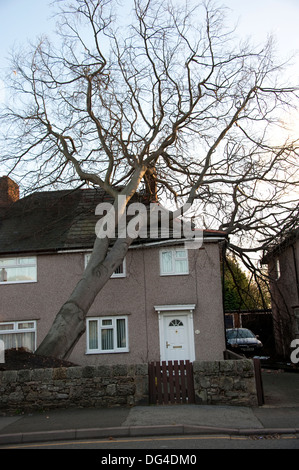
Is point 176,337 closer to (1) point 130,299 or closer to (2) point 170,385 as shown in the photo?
(1) point 130,299

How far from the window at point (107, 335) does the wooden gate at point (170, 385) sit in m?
6.30

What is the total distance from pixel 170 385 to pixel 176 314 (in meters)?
6.38

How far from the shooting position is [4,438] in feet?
27.5

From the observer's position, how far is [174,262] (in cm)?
1756

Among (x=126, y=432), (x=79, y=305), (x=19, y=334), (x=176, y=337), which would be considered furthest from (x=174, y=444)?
(x=19, y=334)

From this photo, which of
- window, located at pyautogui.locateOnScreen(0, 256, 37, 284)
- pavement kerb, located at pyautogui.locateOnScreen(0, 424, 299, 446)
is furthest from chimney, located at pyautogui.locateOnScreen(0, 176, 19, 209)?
pavement kerb, located at pyautogui.locateOnScreen(0, 424, 299, 446)

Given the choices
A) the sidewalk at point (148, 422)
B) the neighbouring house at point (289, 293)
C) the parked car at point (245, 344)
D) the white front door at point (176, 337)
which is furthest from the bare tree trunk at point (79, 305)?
the parked car at point (245, 344)

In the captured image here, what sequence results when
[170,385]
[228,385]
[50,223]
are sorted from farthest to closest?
[50,223] < [170,385] < [228,385]

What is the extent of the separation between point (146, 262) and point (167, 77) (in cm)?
725

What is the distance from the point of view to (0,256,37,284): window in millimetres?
17922

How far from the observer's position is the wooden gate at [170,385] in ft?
35.1

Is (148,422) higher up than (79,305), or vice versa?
(79,305)

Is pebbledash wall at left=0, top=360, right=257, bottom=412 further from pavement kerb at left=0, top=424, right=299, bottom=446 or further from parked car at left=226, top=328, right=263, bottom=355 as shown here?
parked car at left=226, top=328, right=263, bottom=355

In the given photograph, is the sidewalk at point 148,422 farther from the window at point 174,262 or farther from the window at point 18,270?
the window at point 18,270
